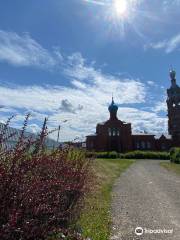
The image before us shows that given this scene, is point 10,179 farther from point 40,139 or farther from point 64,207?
point 64,207

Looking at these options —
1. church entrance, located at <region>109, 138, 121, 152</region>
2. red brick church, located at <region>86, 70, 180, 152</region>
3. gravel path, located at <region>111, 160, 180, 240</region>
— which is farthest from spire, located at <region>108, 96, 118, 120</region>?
gravel path, located at <region>111, 160, 180, 240</region>

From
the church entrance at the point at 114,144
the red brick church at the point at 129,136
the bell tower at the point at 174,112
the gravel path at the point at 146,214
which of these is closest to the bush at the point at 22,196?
the gravel path at the point at 146,214

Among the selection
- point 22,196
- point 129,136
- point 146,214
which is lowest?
point 146,214

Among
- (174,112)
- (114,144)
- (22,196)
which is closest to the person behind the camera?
(22,196)

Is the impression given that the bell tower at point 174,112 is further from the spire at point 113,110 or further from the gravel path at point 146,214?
the gravel path at point 146,214

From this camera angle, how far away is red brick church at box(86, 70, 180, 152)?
258ft

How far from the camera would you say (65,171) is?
266 inches

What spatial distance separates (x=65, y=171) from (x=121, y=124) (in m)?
73.1

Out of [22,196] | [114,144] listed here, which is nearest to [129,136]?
[114,144]

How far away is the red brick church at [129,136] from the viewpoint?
78.6m

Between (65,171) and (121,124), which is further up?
(121,124)

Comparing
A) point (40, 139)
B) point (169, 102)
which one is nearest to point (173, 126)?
point (169, 102)

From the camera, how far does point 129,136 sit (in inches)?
3137

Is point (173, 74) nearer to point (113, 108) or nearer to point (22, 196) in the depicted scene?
point (113, 108)
